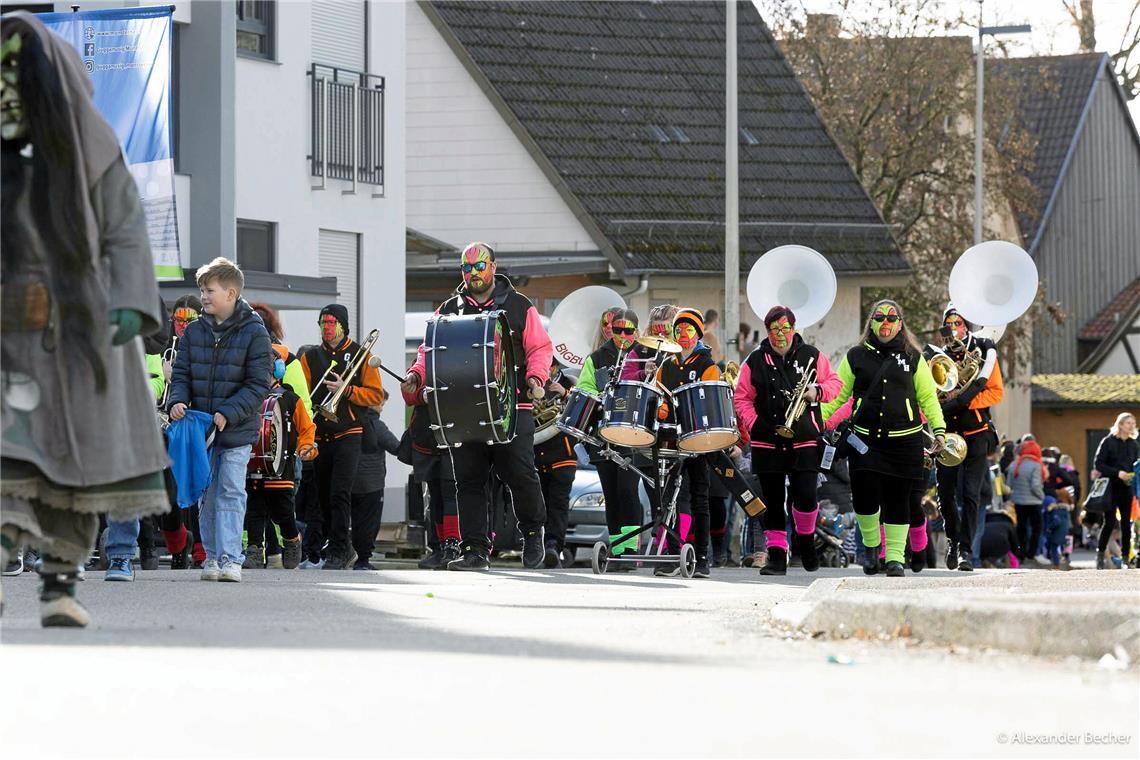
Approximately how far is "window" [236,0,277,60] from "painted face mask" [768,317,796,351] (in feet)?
45.3

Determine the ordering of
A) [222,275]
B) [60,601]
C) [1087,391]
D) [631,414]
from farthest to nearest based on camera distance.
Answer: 1. [1087,391]
2. [631,414]
3. [222,275]
4. [60,601]

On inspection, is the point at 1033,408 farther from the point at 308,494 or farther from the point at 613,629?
the point at 613,629

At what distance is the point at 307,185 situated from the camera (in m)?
30.6

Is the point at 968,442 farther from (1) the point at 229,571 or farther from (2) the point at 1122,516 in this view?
(2) the point at 1122,516

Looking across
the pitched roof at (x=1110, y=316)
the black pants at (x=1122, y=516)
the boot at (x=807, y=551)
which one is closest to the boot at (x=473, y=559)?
the boot at (x=807, y=551)

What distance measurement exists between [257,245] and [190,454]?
661 inches

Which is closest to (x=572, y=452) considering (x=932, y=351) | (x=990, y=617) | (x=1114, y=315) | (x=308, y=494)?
(x=308, y=494)

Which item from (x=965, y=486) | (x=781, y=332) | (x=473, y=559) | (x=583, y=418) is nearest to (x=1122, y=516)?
(x=965, y=486)

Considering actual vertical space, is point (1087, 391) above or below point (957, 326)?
above

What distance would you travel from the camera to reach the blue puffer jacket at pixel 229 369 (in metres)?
13.6

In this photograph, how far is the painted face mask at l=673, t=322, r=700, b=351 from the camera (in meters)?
16.2

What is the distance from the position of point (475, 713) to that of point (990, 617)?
2.84 meters

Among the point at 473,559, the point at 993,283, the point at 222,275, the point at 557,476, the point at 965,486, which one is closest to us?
the point at 222,275

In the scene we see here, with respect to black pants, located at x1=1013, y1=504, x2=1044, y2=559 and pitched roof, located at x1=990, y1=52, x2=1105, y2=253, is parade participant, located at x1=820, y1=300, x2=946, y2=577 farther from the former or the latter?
pitched roof, located at x1=990, y1=52, x2=1105, y2=253
